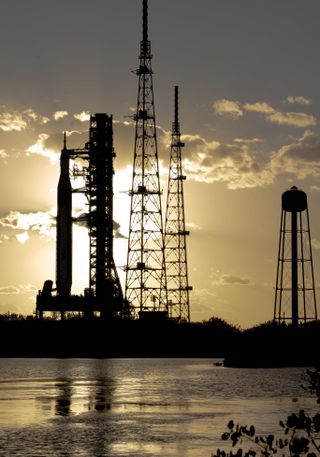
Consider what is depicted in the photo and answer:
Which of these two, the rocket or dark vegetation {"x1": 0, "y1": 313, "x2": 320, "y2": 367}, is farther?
the rocket

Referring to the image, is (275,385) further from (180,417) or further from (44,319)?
(44,319)

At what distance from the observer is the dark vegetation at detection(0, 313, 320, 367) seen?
128 metres

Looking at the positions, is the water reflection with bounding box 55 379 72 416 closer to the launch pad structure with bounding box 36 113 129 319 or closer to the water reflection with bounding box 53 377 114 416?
the water reflection with bounding box 53 377 114 416

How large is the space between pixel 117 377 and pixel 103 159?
171ft

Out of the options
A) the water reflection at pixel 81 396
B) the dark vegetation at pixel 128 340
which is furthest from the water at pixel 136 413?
the dark vegetation at pixel 128 340

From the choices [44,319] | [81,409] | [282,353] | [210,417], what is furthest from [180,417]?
[44,319]

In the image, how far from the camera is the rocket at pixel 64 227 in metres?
155

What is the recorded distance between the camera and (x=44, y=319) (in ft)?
580

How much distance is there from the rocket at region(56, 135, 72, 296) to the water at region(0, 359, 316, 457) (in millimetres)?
58404

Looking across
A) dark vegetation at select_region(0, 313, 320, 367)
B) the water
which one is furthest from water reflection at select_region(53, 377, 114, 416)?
dark vegetation at select_region(0, 313, 320, 367)

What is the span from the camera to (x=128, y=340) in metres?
172

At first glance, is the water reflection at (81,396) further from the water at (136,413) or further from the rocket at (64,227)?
the rocket at (64,227)

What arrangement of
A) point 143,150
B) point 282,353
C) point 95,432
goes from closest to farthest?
point 95,432 → point 282,353 → point 143,150

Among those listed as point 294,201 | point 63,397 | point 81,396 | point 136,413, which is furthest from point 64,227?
point 136,413
